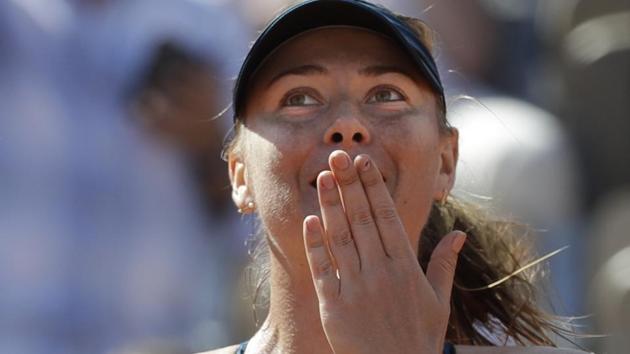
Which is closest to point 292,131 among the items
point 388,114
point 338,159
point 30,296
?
point 388,114

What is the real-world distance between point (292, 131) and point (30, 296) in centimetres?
233

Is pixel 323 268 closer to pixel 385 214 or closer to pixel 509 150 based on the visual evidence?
pixel 385 214

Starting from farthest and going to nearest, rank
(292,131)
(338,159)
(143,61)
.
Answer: (143,61) → (292,131) → (338,159)

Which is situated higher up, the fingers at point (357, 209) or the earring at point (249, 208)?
the earring at point (249, 208)

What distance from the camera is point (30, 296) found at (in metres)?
5.29

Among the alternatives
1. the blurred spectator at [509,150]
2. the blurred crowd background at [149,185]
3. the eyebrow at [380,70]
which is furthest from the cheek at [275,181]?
the blurred crowd background at [149,185]

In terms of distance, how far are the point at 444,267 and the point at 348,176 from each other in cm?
30

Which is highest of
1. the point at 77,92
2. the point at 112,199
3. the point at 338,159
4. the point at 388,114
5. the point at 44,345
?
the point at 77,92

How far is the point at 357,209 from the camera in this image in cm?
285

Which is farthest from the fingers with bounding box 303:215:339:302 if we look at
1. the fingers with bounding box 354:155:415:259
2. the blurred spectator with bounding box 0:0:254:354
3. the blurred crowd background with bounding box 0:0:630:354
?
the blurred spectator with bounding box 0:0:254:354

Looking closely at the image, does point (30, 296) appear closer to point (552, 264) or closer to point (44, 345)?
point (44, 345)

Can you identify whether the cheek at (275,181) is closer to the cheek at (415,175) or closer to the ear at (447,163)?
the cheek at (415,175)

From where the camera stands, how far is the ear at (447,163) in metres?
3.46

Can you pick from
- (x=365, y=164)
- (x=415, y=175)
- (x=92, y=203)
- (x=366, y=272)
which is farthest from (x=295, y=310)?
(x=92, y=203)
